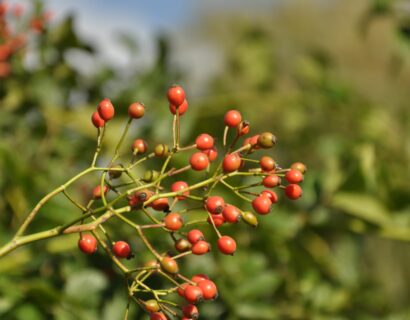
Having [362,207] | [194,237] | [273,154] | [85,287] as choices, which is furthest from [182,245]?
[273,154]

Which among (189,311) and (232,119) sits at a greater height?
(232,119)

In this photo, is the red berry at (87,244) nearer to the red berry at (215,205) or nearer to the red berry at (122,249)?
the red berry at (122,249)

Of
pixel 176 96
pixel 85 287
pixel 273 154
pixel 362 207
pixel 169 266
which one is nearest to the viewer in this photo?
pixel 169 266

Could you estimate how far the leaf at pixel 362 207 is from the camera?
5.64ft

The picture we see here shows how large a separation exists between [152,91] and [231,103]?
27 cm

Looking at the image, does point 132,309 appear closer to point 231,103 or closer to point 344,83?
point 231,103

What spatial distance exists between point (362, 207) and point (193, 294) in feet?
3.28

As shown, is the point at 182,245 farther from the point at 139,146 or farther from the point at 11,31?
the point at 11,31

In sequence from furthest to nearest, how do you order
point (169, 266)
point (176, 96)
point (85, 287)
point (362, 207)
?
point (362, 207) → point (85, 287) → point (176, 96) → point (169, 266)

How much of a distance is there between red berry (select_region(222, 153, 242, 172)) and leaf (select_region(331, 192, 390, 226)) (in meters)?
0.94

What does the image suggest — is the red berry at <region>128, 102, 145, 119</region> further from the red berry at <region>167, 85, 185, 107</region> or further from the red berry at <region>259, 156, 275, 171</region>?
the red berry at <region>259, 156, 275, 171</region>

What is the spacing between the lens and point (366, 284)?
196 cm

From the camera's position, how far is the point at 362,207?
5.64ft

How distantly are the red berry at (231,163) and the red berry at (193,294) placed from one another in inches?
5.8
